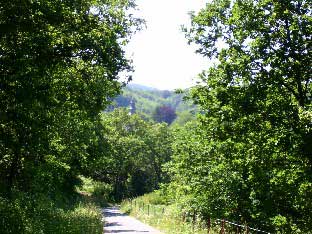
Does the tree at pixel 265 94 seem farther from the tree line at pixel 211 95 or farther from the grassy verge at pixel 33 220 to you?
the grassy verge at pixel 33 220

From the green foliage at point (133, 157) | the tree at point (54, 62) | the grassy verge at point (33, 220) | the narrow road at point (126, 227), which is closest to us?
the tree at point (54, 62)

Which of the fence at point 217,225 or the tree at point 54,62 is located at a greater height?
the tree at point 54,62

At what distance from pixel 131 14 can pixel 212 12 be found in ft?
18.5

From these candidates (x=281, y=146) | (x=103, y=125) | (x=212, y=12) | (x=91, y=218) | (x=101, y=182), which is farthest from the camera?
(x=101, y=182)

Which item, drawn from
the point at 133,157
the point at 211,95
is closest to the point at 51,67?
the point at 211,95

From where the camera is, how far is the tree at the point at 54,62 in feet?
37.8

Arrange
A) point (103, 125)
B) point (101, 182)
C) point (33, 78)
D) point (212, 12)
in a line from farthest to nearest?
point (101, 182)
point (103, 125)
point (212, 12)
point (33, 78)

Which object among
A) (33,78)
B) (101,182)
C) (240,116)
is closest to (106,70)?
(33,78)

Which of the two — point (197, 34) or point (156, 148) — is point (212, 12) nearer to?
point (197, 34)

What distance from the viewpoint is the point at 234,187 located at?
79.5ft

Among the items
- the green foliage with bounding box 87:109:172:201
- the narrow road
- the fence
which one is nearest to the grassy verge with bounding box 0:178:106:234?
the narrow road

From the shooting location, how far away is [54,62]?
12.7 m

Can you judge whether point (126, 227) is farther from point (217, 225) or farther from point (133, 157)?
point (133, 157)

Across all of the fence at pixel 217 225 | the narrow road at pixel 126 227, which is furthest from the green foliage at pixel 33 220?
the fence at pixel 217 225
